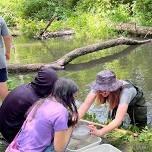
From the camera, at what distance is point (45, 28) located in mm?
18094

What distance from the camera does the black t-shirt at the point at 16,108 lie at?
418 cm

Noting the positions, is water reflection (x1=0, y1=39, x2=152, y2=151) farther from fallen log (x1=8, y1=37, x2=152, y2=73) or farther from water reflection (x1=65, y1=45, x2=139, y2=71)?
→ fallen log (x1=8, y1=37, x2=152, y2=73)

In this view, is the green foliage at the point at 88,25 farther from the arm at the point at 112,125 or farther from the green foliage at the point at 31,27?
the arm at the point at 112,125

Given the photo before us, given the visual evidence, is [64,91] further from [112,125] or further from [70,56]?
[70,56]

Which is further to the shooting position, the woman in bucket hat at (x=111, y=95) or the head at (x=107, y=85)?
the head at (x=107, y=85)

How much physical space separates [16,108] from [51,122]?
0.85 metres

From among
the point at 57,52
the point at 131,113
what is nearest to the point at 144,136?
the point at 131,113

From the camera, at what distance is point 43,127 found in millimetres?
3523

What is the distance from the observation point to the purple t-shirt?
343cm

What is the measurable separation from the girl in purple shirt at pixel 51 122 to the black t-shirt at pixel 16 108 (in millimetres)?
583

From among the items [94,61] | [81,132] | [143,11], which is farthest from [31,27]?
[81,132]

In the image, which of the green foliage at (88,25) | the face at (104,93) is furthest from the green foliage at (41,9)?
the face at (104,93)

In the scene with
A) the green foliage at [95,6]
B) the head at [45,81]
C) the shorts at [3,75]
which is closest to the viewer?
the head at [45,81]

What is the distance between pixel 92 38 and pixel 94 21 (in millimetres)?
1531
